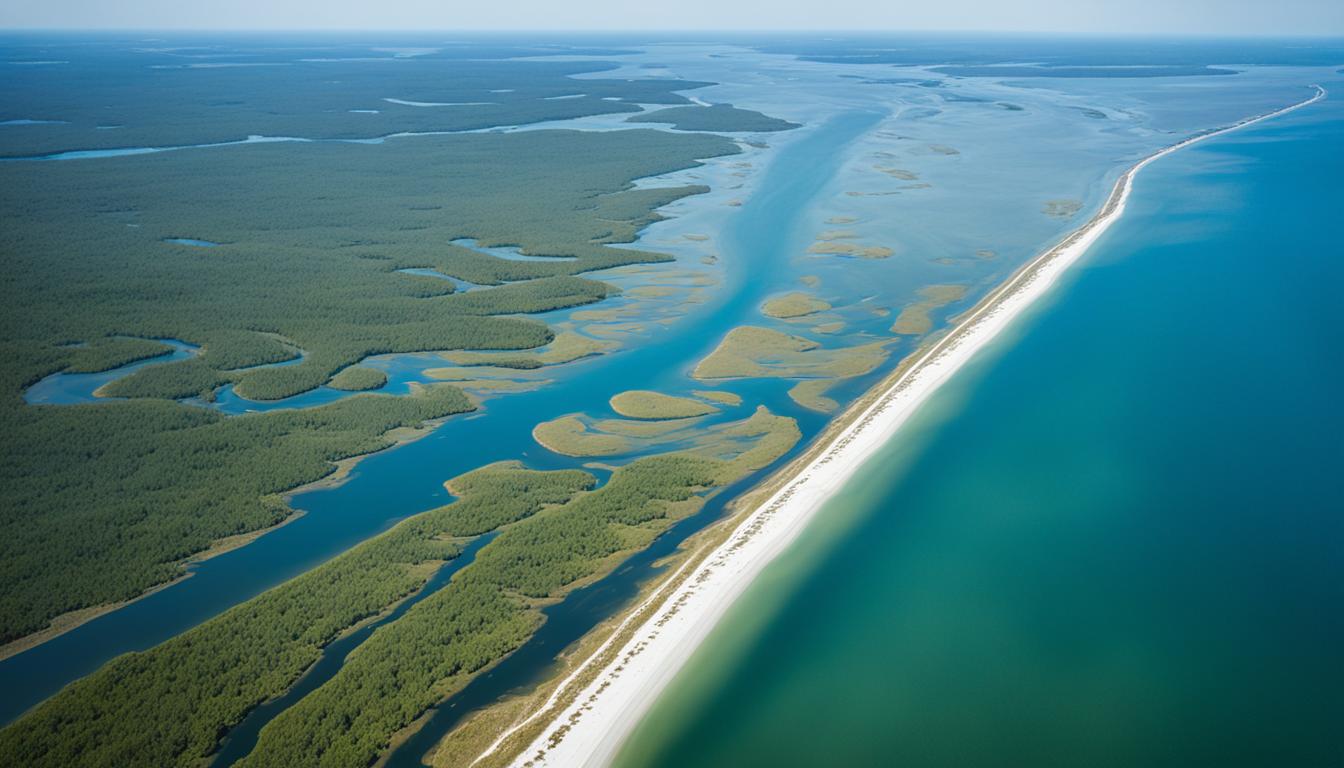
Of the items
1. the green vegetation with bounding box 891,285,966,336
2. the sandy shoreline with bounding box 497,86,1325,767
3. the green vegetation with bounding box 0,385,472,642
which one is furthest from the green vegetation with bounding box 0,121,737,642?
the green vegetation with bounding box 891,285,966,336

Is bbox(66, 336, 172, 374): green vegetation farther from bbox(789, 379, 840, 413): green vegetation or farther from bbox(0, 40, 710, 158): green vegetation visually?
bbox(0, 40, 710, 158): green vegetation

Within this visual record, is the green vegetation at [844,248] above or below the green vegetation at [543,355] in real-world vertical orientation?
above

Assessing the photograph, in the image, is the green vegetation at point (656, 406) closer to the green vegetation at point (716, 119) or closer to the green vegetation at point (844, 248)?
the green vegetation at point (844, 248)

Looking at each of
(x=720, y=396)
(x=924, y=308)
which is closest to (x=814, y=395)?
(x=720, y=396)

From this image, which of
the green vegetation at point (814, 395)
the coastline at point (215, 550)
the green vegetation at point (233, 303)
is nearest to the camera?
the coastline at point (215, 550)

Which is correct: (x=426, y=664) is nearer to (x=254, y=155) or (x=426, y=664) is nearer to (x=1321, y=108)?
(x=254, y=155)

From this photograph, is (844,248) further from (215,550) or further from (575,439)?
(215,550)

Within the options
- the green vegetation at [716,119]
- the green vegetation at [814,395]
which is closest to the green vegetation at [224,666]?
the green vegetation at [814,395]
